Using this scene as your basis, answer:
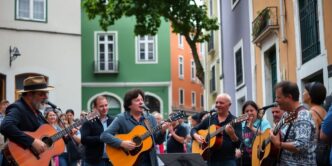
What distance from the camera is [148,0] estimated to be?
23.2 metres

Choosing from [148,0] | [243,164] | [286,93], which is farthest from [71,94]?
[286,93]

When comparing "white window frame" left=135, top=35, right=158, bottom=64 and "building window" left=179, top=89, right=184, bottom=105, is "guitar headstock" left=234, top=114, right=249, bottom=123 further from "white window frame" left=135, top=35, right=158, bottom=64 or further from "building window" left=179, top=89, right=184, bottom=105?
"building window" left=179, top=89, right=184, bottom=105

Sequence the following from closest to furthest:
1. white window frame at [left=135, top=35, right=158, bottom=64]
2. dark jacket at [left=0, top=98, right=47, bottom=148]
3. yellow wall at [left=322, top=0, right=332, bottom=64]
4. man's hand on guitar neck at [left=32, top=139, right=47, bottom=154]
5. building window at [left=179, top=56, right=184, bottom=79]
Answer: dark jacket at [left=0, top=98, right=47, bottom=148] → man's hand on guitar neck at [left=32, top=139, right=47, bottom=154] → yellow wall at [left=322, top=0, right=332, bottom=64] → white window frame at [left=135, top=35, right=158, bottom=64] → building window at [left=179, top=56, right=184, bottom=79]

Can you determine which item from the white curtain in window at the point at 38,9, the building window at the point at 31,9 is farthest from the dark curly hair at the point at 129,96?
the white curtain in window at the point at 38,9

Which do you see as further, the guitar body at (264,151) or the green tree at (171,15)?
the green tree at (171,15)

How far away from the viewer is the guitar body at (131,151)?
9.45m

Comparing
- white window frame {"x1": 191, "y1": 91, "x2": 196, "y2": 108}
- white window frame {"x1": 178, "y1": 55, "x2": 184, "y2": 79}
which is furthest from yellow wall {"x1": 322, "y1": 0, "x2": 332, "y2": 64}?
white window frame {"x1": 191, "y1": 91, "x2": 196, "y2": 108}

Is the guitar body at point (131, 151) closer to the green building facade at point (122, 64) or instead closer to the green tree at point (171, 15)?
the green tree at point (171, 15)

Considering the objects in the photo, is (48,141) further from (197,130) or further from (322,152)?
(322,152)

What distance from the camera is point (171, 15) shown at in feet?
78.2

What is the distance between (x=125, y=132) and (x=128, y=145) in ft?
1.03

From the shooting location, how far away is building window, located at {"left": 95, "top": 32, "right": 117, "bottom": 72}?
145 ft

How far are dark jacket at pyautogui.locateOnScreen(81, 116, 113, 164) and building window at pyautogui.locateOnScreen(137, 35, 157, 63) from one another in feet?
112

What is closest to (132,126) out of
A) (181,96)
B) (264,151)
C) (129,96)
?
(129,96)
